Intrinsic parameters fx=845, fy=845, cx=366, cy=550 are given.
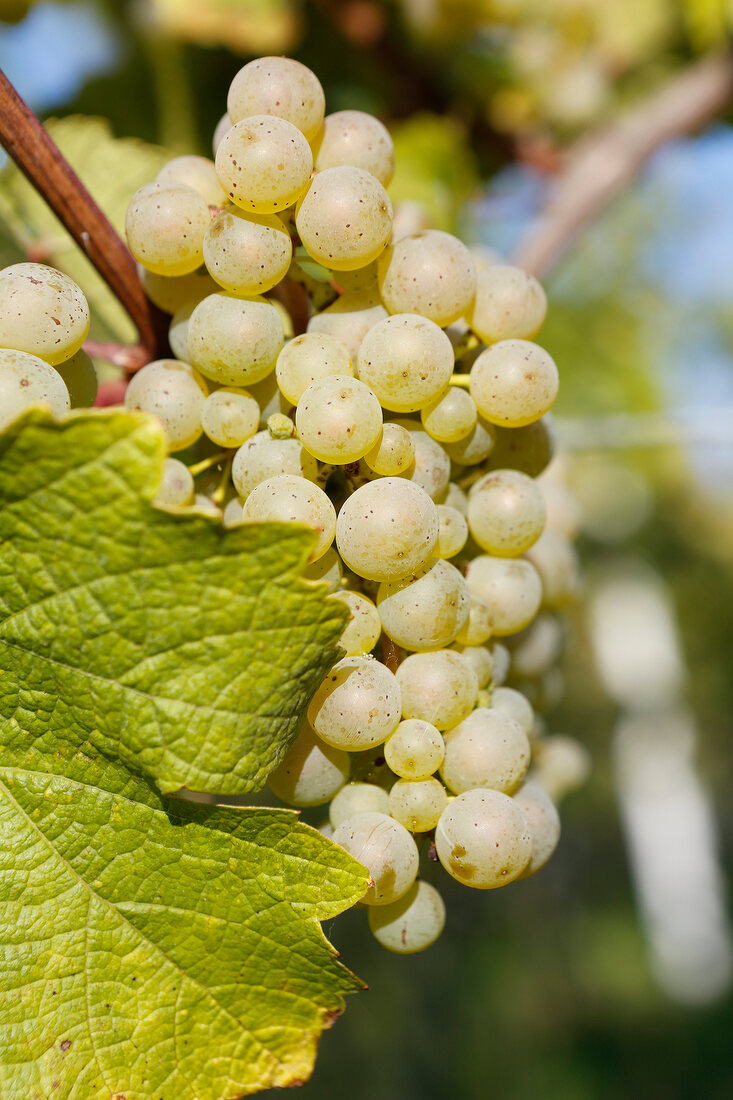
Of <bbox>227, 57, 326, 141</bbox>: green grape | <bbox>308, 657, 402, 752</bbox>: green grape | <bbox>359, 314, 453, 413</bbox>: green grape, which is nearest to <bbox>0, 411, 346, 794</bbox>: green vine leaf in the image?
<bbox>308, 657, 402, 752</bbox>: green grape

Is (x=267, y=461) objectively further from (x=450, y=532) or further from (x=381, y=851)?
(x=381, y=851)

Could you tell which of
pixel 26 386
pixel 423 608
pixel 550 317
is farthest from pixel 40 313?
pixel 550 317

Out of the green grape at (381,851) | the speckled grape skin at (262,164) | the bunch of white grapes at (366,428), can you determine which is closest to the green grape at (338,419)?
the bunch of white grapes at (366,428)

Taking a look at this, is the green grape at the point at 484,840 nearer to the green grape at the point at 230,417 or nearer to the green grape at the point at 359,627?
the green grape at the point at 359,627

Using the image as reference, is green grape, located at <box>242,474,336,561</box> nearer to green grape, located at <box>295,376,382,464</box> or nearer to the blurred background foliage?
green grape, located at <box>295,376,382,464</box>

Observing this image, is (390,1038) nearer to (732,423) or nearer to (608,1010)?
(608,1010)

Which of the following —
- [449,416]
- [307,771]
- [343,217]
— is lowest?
[307,771]
